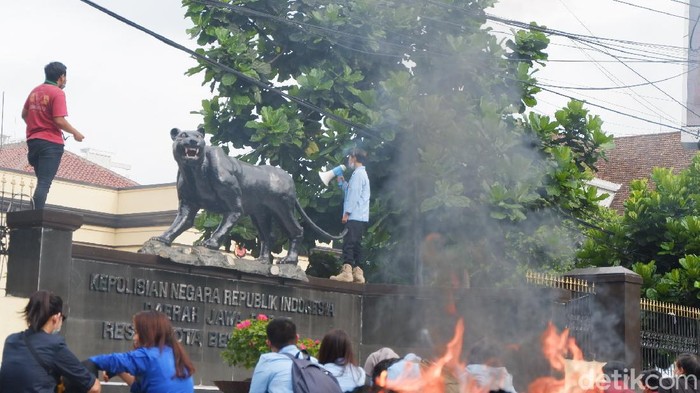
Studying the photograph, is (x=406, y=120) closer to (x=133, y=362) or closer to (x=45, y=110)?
(x=45, y=110)

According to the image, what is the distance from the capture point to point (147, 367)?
Answer: 730 centimetres

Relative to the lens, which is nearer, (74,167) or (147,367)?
(147,367)

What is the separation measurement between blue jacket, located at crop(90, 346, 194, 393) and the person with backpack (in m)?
0.63

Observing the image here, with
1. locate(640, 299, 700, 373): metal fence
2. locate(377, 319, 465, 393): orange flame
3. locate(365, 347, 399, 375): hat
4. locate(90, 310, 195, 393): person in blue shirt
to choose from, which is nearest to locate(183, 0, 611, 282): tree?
locate(640, 299, 700, 373): metal fence

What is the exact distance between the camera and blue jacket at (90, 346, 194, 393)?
7.25 meters

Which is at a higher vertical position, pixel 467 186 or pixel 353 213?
pixel 467 186

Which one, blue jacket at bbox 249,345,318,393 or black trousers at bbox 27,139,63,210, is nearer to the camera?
blue jacket at bbox 249,345,318,393

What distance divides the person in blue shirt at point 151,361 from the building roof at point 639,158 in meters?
37.2

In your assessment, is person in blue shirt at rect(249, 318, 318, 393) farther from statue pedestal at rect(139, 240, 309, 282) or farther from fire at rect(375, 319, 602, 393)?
statue pedestal at rect(139, 240, 309, 282)

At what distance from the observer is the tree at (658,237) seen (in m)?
22.1

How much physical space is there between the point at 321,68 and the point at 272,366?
1308 cm

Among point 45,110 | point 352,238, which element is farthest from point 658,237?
point 45,110

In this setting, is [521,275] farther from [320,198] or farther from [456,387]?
[456,387]

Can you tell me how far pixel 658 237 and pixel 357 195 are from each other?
29.1 feet
